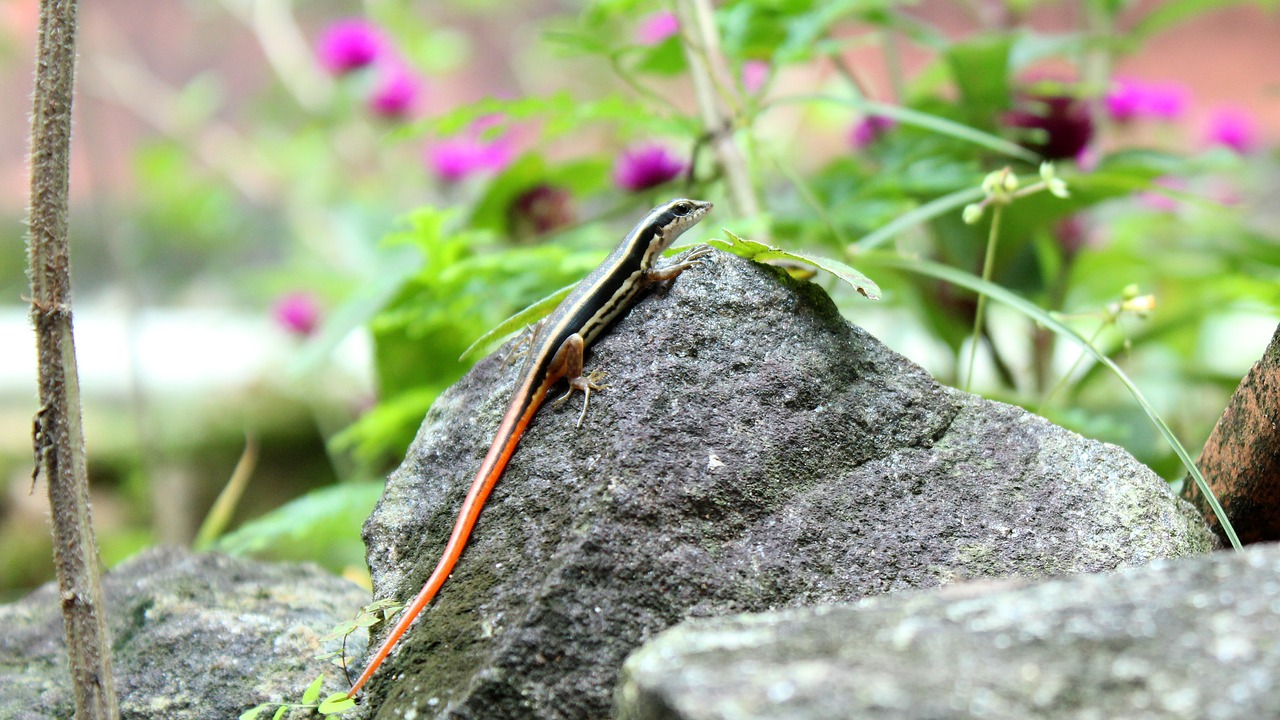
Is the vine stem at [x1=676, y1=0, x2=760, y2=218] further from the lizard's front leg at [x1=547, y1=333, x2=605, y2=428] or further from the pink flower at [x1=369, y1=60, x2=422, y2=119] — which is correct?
the pink flower at [x1=369, y1=60, x2=422, y2=119]

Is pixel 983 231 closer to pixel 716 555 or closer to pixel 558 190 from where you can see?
pixel 558 190

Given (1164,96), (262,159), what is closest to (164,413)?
(262,159)

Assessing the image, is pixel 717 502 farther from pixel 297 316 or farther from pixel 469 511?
pixel 297 316

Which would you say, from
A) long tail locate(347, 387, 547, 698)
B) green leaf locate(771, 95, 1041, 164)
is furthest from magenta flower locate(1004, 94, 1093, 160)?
long tail locate(347, 387, 547, 698)

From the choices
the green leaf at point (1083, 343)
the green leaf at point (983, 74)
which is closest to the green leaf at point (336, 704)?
the green leaf at point (1083, 343)

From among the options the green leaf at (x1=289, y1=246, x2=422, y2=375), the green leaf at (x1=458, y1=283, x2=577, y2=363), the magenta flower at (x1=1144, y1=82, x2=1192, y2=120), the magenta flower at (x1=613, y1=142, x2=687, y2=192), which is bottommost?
the magenta flower at (x1=1144, y1=82, x2=1192, y2=120)
